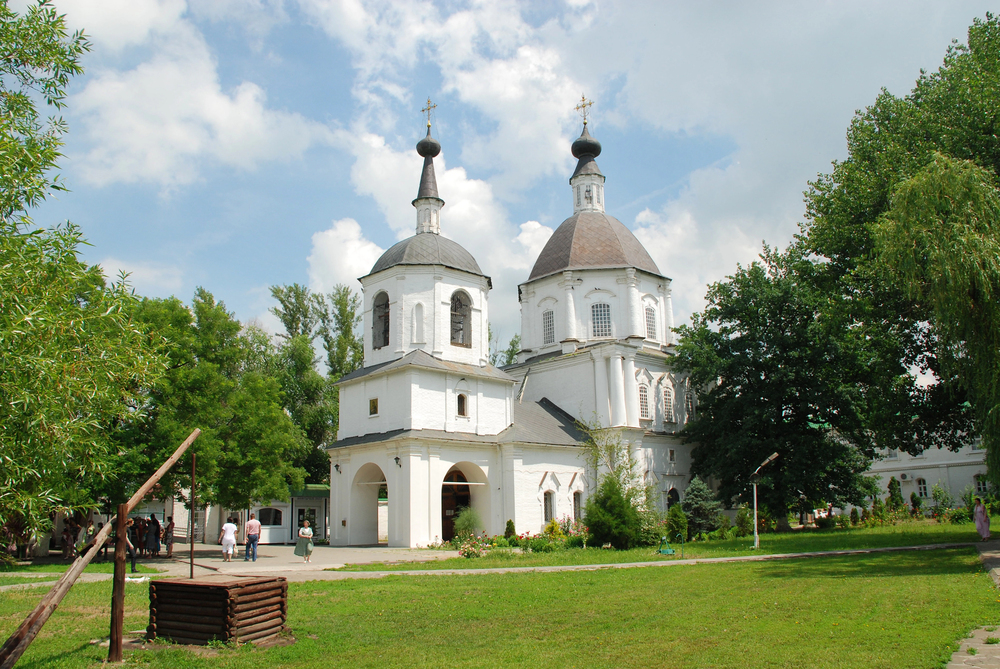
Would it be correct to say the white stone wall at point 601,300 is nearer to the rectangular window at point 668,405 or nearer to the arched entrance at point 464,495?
the rectangular window at point 668,405

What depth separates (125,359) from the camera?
9.34m

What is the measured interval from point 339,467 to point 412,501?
4779mm

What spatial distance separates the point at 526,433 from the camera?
1197 inches

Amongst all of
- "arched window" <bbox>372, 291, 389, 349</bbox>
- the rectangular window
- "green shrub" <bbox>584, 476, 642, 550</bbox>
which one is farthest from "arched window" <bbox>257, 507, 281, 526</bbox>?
the rectangular window

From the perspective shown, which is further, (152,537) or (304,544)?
→ (152,537)

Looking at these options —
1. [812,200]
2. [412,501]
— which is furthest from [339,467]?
[812,200]

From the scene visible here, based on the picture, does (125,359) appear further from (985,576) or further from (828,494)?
(828,494)

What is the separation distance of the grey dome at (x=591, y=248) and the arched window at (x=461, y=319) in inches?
289

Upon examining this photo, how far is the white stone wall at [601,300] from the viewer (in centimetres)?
3609

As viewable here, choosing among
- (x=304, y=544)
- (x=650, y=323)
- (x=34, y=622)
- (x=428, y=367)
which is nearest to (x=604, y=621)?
(x=34, y=622)

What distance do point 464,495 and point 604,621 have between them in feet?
70.7

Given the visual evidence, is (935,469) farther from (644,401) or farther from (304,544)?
(304,544)

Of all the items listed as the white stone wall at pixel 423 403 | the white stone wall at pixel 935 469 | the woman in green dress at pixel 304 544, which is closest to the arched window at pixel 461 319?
the white stone wall at pixel 423 403

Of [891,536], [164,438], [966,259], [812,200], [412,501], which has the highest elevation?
[812,200]
